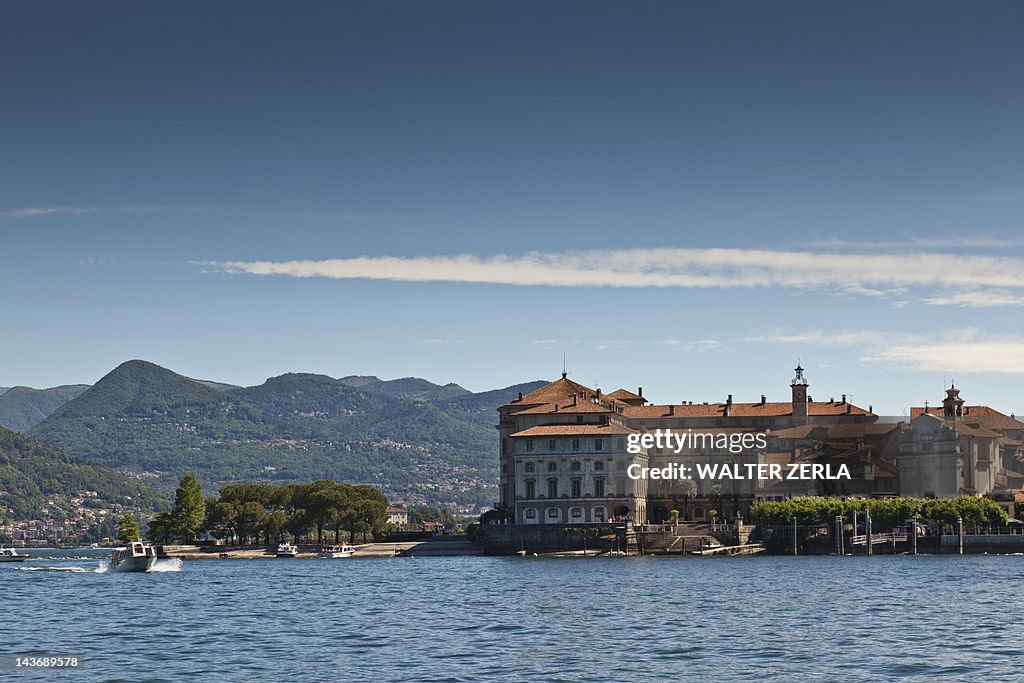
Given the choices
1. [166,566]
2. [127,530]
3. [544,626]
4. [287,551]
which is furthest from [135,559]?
[544,626]

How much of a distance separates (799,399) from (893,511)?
38.6 meters

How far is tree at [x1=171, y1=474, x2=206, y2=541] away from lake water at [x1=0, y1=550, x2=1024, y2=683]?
6747cm

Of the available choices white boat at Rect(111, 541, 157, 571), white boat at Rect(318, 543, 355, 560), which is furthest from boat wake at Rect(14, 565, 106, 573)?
white boat at Rect(318, 543, 355, 560)

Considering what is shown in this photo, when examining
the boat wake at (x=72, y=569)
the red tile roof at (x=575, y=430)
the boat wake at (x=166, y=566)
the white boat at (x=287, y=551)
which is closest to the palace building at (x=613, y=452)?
the red tile roof at (x=575, y=430)

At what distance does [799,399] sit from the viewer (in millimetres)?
184250

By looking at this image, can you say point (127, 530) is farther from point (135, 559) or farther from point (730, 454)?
point (730, 454)

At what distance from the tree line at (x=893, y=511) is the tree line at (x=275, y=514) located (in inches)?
2039

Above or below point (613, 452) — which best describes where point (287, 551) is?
below

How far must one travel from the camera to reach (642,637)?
5662cm

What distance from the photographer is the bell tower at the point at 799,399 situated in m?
183

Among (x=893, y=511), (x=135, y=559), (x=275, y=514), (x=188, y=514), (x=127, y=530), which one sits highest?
(x=188, y=514)

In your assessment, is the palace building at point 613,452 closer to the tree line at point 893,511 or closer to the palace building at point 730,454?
the palace building at point 730,454

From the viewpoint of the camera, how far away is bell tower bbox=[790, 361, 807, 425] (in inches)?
7190

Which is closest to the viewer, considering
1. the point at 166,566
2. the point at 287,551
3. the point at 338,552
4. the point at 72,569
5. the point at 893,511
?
the point at 166,566
